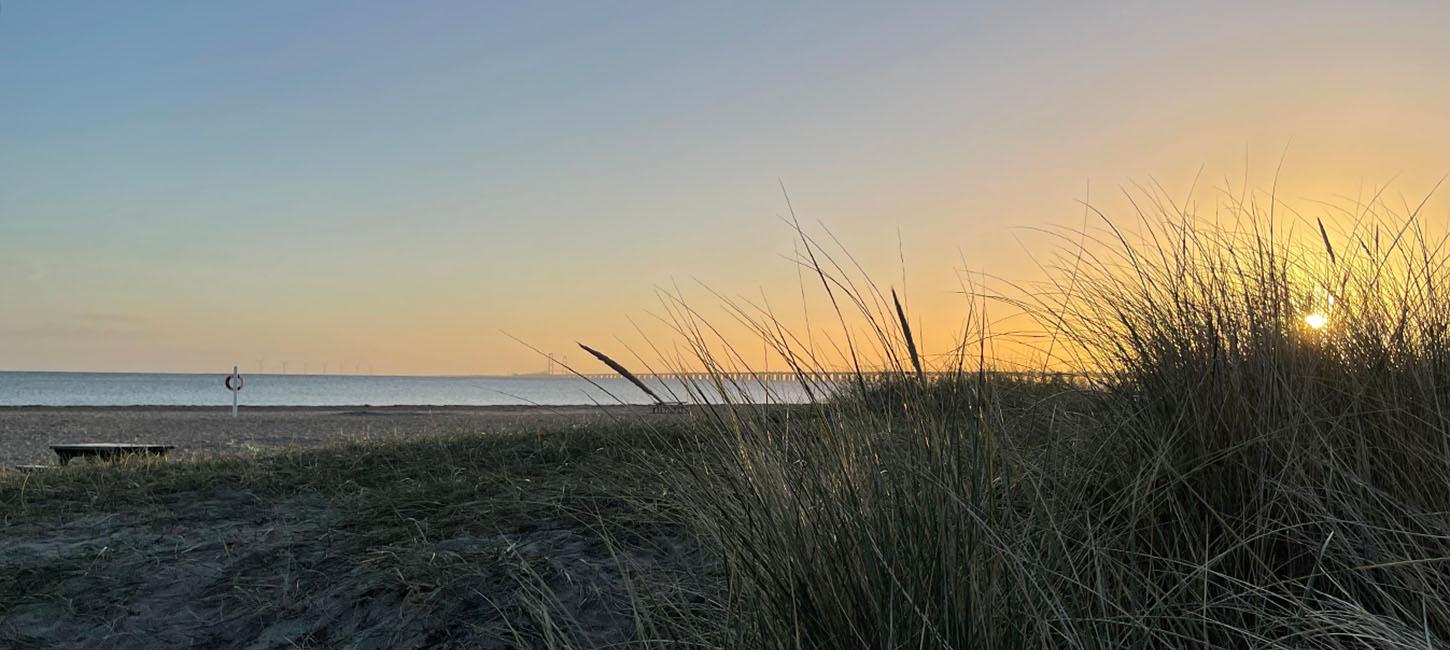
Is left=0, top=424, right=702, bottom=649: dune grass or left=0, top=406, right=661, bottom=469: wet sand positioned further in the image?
left=0, top=406, right=661, bottom=469: wet sand

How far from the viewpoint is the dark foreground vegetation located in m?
1.66

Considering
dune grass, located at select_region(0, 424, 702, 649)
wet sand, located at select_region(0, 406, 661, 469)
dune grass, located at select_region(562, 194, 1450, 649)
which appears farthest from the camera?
wet sand, located at select_region(0, 406, 661, 469)

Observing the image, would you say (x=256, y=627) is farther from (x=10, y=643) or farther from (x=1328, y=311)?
(x=1328, y=311)

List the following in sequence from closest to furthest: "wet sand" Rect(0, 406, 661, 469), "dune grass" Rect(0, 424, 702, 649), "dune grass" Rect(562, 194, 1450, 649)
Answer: "dune grass" Rect(562, 194, 1450, 649) < "dune grass" Rect(0, 424, 702, 649) < "wet sand" Rect(0, 406, 661, 469)

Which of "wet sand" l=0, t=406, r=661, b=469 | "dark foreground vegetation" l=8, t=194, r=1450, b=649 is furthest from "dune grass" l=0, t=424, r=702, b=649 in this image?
"wet sand" l=0, t=406, r=661, b=469

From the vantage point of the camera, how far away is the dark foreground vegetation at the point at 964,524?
5.45 ft

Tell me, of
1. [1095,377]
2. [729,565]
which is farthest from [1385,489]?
[729,565]

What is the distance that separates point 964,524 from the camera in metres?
1.62

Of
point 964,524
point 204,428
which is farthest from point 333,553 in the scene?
point 204,428

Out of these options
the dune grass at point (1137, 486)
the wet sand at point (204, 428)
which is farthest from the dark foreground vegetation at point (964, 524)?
the wet sand at point (204, 428)

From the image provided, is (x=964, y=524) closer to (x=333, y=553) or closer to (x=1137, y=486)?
(x=1137, y=486)

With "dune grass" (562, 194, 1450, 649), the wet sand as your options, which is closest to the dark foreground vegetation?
"dune grass" (562, 194, 1450, 649)

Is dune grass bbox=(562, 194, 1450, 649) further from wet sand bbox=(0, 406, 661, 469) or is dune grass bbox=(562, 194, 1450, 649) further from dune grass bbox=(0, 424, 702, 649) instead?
wet sand bbox=(0, 406, 661, 469)

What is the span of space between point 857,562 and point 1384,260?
248cm
